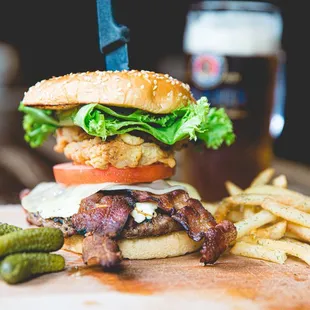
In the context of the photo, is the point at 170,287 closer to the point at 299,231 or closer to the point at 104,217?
the point at 104,217

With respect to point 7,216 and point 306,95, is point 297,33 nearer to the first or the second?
point 306,95

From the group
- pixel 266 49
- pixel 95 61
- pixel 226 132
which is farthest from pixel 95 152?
pixel 95 61

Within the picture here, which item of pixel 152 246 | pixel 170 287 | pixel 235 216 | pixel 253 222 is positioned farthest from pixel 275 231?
pixel 170 287

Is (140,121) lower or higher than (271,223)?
higher

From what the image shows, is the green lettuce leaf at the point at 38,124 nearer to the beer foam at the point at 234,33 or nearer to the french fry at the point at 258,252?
the french fry at the point at 258,252

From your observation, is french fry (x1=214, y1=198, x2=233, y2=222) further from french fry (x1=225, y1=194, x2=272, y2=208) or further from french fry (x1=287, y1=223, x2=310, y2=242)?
french fry (x1=287, y1=223, x2=310, y2=242)

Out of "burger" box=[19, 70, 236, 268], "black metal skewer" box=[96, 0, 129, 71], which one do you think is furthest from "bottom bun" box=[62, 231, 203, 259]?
"black metal skewer" box=[96, 0, 129, 71]

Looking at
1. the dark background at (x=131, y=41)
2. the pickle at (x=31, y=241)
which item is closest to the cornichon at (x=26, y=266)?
the pickle at (x=31, y=241)
